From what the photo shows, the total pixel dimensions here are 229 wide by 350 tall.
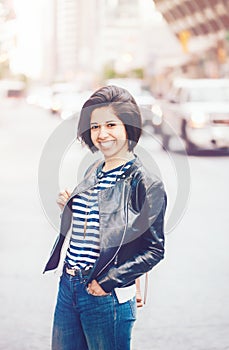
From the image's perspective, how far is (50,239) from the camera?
29.0ft

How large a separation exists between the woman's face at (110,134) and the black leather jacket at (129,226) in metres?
0.09

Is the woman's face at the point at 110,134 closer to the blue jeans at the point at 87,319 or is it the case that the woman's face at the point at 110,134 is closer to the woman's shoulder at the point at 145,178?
the woman's shoulder at the point at 145,178

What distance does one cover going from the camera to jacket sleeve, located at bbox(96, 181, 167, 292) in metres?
3.14

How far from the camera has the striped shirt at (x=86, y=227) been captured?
314cm

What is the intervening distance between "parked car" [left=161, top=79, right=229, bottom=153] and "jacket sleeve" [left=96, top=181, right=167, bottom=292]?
1430 centimetres

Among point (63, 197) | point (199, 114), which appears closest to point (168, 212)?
point (63, 197)

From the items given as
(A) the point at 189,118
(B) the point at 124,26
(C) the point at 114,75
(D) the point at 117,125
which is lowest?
(D) the point at 117,125

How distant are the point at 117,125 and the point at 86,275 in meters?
0.54

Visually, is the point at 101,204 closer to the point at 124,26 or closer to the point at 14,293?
the point at 14,293

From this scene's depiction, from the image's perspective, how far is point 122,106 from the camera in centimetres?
325

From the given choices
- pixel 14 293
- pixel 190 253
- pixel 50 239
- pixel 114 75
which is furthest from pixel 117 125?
pixel 114 75

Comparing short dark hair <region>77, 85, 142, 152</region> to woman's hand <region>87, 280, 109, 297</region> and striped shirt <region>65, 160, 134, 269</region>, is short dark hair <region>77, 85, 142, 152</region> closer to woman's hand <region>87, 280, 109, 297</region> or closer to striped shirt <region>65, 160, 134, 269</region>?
striped shirt <region>65, 160, 134, 269</region>

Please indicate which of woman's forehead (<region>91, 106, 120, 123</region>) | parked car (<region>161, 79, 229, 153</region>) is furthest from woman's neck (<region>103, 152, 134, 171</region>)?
parked car (<region>161, 79, 229, 153</region>)

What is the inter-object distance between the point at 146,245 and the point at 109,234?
0.15 metres
